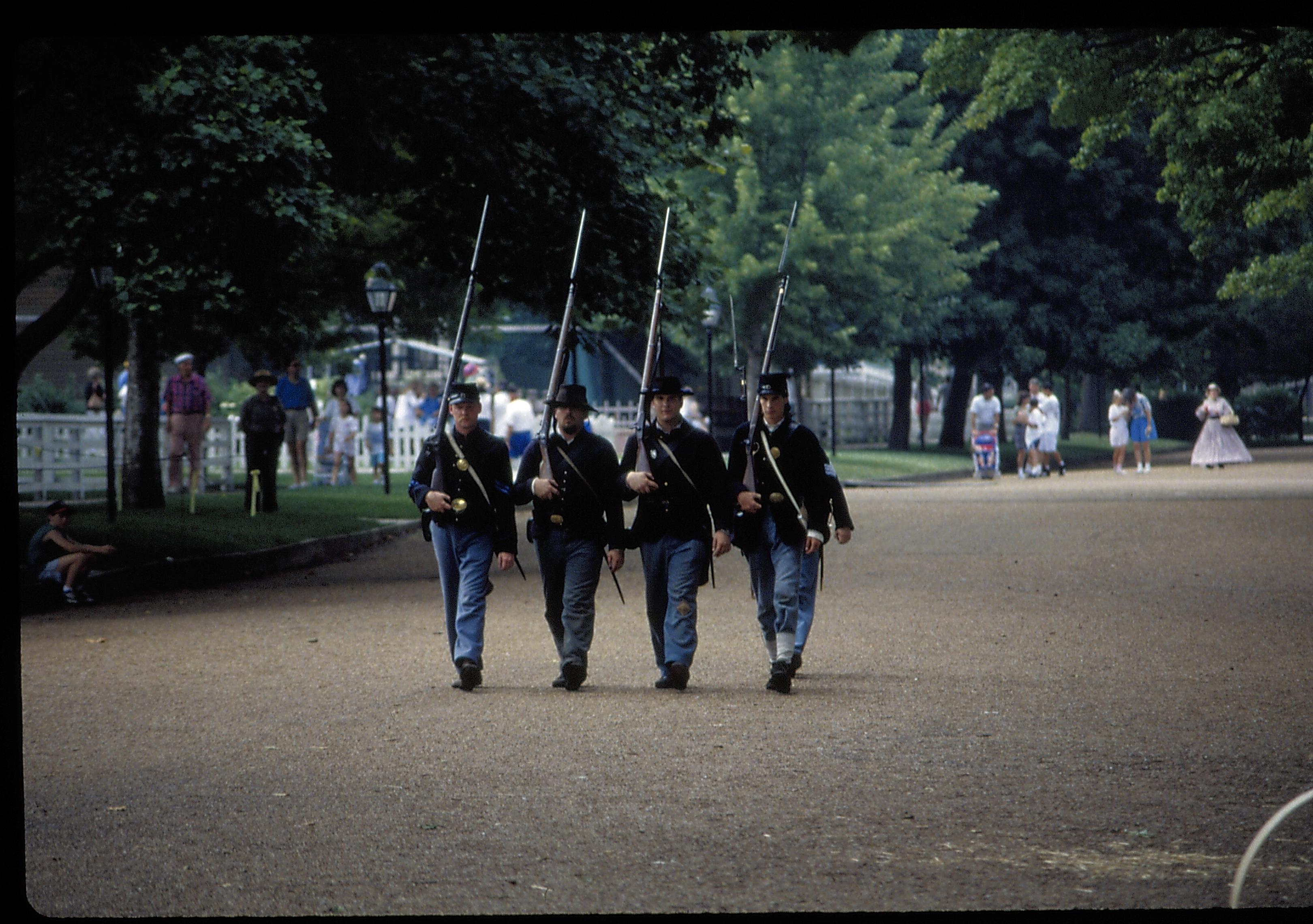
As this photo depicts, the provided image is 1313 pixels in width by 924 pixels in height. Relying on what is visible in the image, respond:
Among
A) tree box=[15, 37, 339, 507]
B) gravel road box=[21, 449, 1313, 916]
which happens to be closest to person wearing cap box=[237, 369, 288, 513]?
tree box=[15, 37, 339, 507]

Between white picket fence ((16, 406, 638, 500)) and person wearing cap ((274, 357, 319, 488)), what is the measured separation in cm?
82

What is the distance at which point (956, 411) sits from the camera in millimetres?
51906

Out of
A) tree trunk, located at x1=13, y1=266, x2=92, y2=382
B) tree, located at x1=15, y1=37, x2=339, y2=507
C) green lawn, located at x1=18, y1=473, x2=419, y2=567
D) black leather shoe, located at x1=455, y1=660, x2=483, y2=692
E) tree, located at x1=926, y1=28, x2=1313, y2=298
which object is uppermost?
tree, located at x1=926, y1=28, x2=1313, y2=298

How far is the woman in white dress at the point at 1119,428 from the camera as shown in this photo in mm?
36688

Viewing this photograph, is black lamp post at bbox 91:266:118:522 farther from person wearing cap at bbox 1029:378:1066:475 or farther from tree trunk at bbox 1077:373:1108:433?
tree trunk at bbox 1077:373:1108:433

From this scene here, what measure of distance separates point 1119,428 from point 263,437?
20.3 m

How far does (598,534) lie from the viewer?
1032 centimetres

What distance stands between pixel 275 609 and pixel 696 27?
376 inches

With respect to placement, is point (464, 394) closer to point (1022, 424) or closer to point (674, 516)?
point (674, 516)

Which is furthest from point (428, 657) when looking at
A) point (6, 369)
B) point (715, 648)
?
point (6, 369)

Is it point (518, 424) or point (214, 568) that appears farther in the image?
point (518, 424)

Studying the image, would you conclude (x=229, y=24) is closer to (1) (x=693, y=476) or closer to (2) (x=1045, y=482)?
(1) (x=693, y=476)

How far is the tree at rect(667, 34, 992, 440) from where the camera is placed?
40562 millimetres

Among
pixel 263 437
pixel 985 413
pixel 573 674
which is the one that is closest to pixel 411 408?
pixel 985 413
